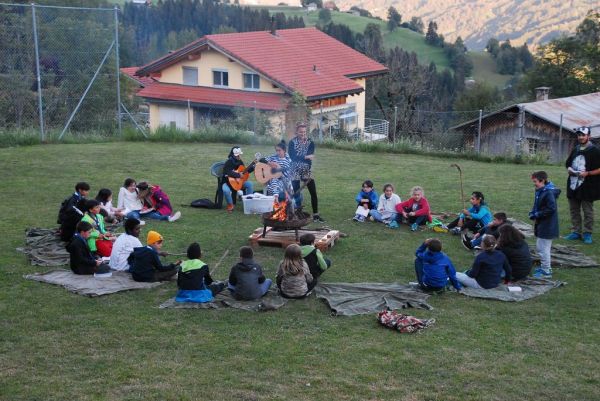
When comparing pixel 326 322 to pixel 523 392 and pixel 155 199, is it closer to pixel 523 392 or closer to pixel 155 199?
pixel 523 392

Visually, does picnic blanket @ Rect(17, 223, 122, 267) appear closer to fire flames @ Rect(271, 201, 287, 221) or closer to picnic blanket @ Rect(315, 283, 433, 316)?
fire flames @ Rect(271, 201, 287, 221)

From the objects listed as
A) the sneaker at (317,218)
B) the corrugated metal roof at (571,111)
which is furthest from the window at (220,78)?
the sneaker at (317,218)

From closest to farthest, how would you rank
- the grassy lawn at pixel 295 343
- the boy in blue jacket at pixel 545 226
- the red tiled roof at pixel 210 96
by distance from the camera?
the grassy lawn at pixel 295 343 → the boy in blue jacket at pixel 545 226 → the red tiled roof at pixel 210 96

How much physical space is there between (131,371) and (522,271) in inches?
224

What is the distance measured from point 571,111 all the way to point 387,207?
2091 centimetres

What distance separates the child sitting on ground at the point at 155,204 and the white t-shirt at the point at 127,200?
14 cm

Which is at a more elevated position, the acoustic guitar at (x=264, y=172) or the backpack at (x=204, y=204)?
the acoustic guitar at (x=264, y=172)

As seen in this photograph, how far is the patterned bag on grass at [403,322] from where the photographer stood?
8.43 metres

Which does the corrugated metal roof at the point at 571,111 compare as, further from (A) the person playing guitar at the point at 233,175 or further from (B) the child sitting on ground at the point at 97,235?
(B) the child sitting on ground at the point at 97,235

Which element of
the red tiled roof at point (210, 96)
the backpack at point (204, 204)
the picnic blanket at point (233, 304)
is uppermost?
the red tiled roof at point (210, 96)

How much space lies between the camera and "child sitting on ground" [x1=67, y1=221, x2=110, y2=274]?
33.2ft

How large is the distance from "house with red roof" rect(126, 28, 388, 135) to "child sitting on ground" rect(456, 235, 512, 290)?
71.3 feet

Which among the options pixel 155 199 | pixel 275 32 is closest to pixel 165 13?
pixel 275 32

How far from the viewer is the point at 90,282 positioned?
32.6ft
